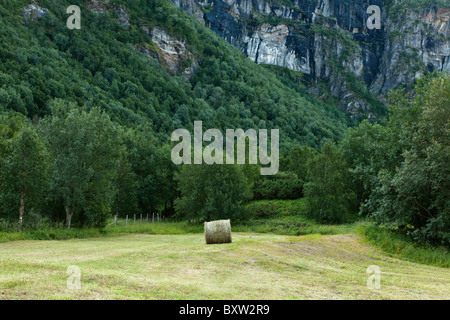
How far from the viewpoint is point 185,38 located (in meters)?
184

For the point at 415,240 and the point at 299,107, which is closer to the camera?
the point at 415,240

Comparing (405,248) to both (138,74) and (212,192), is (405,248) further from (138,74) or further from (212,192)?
(138,74)

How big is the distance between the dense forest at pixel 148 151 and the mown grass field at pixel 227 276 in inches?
304

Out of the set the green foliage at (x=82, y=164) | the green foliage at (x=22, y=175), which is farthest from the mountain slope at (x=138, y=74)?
the green foliage at (x=22, y=175)

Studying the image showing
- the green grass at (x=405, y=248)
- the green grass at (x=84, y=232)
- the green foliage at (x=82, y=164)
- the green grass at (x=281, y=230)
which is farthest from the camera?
the green foliage at (x=82, y=164)

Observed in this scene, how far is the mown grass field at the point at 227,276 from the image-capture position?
9.21 metres

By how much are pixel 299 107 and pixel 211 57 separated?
166 feet

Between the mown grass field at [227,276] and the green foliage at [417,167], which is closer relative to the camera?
the mown grass field at [227,276]

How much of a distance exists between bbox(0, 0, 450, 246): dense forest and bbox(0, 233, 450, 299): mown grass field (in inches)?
304


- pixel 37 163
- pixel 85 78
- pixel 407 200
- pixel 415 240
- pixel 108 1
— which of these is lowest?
pixel 415 240

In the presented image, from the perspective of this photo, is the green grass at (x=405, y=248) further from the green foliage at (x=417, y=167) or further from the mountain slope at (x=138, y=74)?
the mountain slope at (x=138, y=74)
